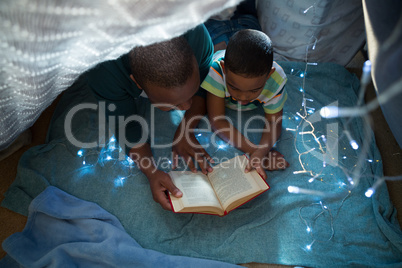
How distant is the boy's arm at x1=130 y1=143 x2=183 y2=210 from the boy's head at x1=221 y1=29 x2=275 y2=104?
1.46 feet

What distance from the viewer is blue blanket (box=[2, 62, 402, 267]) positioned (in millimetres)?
1104

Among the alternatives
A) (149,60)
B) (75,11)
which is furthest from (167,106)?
(75,11)

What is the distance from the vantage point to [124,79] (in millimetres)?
1041

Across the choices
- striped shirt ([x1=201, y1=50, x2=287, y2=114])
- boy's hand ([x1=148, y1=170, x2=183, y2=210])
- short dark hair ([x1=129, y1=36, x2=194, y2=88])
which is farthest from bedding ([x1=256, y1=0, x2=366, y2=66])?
boy's hand ([x1=148, y1=170, x2=183, y2=210])

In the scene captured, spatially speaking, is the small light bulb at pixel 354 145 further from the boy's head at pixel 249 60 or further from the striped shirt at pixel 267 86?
the boy's head at pixel 249 60

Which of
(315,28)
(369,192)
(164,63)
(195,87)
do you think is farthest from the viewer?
(315,28)

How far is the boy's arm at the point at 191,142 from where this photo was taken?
122 centimetres

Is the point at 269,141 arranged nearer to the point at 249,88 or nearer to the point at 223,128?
the point at 223,128

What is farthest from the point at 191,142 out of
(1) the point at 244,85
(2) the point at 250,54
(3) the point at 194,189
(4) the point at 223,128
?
(2) the point at 250,54

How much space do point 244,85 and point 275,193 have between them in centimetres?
47

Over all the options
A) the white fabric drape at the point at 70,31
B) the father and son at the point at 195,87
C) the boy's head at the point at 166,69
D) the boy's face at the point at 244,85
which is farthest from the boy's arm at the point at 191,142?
the white fabric drape at the point at 70,31

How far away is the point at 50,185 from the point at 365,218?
1293 millimetres

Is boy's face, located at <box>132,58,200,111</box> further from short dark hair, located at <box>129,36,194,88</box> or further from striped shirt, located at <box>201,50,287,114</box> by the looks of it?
striped shirt, located at <box>201,50,287,114</box>

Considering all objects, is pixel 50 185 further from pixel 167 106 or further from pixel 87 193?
pixel 167 106
